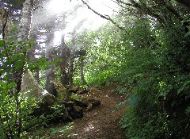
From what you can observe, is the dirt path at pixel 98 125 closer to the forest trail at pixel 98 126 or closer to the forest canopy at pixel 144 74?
the forest trail at pixel 98 126

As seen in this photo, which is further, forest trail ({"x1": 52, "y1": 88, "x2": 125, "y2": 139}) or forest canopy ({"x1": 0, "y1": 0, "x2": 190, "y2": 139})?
forest trail ({"x1": 52, "y1": 88, "x2": 125, "y2": 139})

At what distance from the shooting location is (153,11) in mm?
5656

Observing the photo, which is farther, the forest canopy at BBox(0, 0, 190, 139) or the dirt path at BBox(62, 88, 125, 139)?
the dirt path at BBox(62, 88, 125, 139)

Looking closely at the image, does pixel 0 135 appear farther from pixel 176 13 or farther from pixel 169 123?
pixel 176 13

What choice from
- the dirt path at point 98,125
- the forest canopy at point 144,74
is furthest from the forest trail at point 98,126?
the forest canopy at point 144,74

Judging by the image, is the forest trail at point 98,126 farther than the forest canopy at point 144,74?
Yes

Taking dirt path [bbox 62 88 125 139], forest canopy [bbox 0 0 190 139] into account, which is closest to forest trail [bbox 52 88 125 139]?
dirt path [bbox 62 88 125 139]

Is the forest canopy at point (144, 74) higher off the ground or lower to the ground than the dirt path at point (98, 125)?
higher

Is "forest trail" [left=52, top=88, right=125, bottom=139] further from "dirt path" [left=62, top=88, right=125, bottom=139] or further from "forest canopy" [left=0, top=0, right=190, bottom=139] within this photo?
"forest canopy" [left=0, top=0, right=190, bottom=139]

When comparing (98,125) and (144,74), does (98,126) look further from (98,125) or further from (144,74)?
(144,74)

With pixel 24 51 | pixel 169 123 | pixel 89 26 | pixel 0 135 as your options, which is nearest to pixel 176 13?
pixel 169 123

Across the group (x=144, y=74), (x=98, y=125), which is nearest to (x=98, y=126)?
(x=98, y=125)

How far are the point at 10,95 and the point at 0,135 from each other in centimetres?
64

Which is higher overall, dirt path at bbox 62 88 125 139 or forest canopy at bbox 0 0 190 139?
forest canopy at bbox 0 0 190 139
